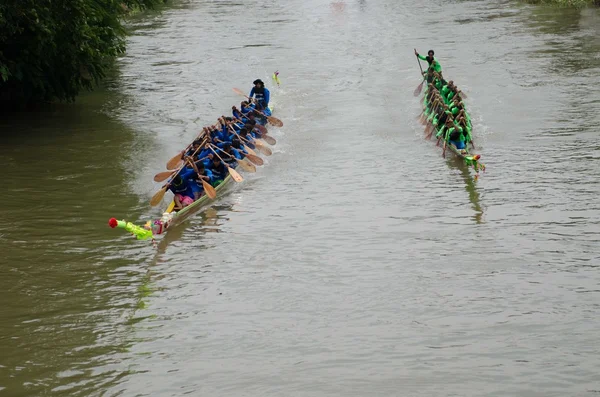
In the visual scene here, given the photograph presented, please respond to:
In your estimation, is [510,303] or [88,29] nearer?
[510,303]

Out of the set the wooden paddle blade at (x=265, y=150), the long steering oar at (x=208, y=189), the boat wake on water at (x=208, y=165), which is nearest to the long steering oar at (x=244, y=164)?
the boat wake on water at (x=208, y=165)

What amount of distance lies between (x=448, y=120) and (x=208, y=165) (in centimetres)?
584

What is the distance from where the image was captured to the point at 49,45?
75.3 feet

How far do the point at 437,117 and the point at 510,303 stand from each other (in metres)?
10.4

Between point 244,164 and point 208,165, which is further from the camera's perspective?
point 244,164

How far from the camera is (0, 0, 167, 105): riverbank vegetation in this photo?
857 inches

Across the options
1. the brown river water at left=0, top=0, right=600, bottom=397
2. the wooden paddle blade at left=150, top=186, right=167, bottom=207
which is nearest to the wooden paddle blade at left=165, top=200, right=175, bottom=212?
the wooden paddle blade at left=150, top=186, right=167, bottom=207

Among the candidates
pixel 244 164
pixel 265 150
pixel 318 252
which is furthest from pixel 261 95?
pixel 318 252

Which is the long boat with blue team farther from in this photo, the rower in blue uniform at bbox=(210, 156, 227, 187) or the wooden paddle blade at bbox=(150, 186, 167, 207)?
the wooden paddle blade at bbox=(150, 186, 167, 207)

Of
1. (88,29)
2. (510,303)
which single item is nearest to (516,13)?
(88,29)

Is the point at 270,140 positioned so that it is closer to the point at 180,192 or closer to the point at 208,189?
the point at 208,189

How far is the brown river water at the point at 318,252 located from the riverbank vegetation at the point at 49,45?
95 cm

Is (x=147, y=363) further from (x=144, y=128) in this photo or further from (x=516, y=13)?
(x=516, y=13)

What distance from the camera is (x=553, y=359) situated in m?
11.8
